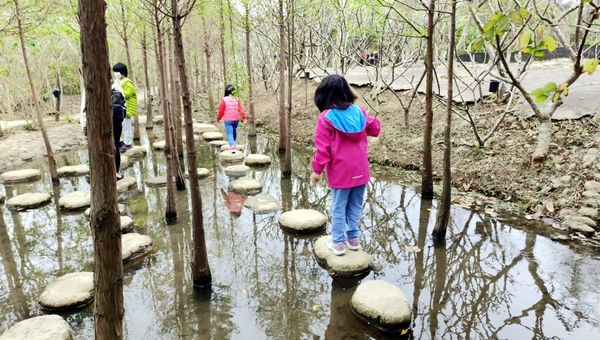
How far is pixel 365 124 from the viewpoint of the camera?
14.2 ft

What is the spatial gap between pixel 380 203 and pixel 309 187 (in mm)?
1727

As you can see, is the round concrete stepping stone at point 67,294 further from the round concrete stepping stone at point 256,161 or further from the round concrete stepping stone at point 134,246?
the round concrete stepping stone at point 256,161

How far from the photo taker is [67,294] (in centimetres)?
408

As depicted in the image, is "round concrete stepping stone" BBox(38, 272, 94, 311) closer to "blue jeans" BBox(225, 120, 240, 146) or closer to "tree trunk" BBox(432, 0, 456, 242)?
"tree trunk" BBox(432, 0, 456, 242)

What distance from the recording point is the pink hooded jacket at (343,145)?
4.18 meters

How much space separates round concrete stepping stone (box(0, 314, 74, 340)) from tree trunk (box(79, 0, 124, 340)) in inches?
59.4

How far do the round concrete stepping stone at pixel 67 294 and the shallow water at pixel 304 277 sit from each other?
12cm

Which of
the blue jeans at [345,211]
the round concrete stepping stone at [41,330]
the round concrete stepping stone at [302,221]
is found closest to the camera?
the round concrete stepping stone at [41,330]

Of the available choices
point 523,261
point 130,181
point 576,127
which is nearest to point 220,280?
point 523,261

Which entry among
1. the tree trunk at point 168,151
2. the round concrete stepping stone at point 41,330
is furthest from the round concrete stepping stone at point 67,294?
the tree trunk at point 168,151

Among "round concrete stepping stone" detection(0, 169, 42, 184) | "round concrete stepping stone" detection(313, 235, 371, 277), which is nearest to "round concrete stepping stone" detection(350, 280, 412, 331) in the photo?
"round concrete stepping stone" detection(313, 235, 371, 277)

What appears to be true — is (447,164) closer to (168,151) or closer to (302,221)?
(302,221)

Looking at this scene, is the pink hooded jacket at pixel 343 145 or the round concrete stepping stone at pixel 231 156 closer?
the pink hooded jacket at pixel 343 145

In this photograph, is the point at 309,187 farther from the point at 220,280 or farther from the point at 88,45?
the point at 88,45
